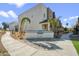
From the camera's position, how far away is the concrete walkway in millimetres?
3002

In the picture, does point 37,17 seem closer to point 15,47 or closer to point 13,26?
point 13,26

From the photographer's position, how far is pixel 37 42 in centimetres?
305

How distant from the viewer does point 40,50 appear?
3.02m

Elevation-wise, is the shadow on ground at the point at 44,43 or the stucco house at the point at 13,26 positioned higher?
the stucco house at the point at 13,26

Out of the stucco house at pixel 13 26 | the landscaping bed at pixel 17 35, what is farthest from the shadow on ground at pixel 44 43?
the stucco house at pixel 13 26

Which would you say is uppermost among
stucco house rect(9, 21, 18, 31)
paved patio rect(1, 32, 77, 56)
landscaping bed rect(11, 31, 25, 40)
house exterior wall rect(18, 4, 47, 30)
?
house exterior wall rect(18, 4, 47, 30)

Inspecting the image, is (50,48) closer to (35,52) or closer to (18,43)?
(35,52)

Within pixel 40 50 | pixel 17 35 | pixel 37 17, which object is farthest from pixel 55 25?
pixel 17 35

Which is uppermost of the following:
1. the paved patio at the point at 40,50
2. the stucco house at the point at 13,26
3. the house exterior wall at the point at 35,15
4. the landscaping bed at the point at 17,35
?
the house exterior wall at the point at 35,15

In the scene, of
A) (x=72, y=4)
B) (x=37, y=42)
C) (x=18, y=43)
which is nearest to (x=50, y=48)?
(x=37, y=42)

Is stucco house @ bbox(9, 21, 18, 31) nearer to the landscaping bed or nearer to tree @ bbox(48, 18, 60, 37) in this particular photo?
the landscaping bed

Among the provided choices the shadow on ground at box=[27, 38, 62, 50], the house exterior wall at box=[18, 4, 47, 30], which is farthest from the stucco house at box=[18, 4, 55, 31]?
the shadow on ground at box=[27, 38, 62, 50]

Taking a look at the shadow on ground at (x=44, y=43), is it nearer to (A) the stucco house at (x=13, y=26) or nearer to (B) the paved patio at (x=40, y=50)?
(B) the paved patio at (x=40, y=50)

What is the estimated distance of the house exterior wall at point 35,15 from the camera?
9.93ft
